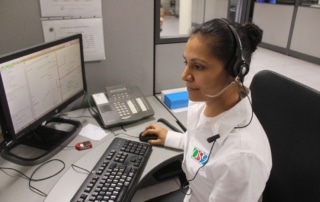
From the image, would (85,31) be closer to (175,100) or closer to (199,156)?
(175,100)

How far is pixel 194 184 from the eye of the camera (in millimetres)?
925

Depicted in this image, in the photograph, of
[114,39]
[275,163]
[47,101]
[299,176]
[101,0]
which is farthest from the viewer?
[114,39]

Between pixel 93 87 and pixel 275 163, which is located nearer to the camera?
pixel 275 163

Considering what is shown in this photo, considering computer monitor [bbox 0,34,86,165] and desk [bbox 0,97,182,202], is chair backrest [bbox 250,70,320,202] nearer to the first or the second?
desk [bbox 0,97,182,202]

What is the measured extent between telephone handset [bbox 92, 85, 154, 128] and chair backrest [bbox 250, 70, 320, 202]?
0.55 meters

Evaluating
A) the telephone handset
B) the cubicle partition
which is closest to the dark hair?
the telephone handset

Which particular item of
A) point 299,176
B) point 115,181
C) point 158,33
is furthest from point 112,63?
point 299,176

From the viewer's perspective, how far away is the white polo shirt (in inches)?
28.5

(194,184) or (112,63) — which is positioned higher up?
(112,63)

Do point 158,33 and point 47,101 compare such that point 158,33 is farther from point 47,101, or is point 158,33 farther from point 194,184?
point 194,184

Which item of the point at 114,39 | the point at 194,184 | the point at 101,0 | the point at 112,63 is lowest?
the point at 194,184

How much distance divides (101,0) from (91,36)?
0.19m

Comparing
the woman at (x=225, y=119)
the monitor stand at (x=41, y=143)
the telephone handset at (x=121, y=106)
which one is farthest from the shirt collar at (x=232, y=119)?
the monitor stand at (x=41, y=143)

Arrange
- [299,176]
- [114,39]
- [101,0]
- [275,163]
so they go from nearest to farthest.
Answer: [299,176] → [275,163] → [101,0] → [114,39]
